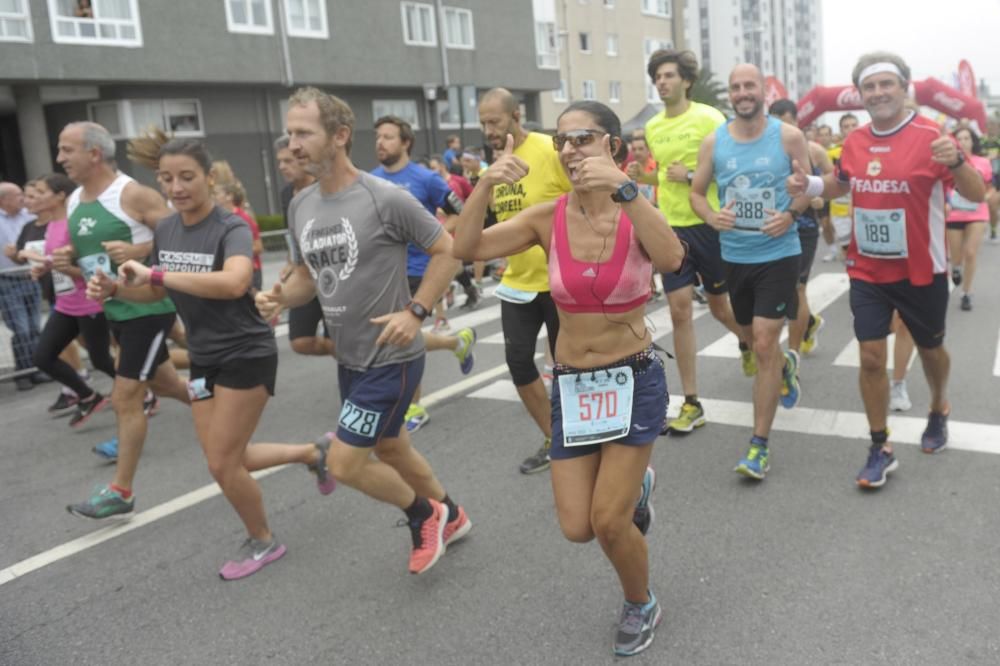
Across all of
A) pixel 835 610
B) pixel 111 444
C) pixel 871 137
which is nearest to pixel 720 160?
pixel 871 137

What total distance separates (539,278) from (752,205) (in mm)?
1293

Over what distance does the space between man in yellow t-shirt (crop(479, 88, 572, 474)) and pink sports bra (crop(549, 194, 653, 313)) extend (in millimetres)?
1552

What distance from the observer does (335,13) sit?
25.8 meters

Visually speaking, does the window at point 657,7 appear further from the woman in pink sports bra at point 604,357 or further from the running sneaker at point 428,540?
the woman in pink sports bra at point 604,357

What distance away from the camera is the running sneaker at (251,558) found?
3828 mm

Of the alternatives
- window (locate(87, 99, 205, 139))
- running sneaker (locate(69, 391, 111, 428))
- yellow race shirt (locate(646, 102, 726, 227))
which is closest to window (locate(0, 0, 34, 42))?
window (locate(87, 99, 205, 139))

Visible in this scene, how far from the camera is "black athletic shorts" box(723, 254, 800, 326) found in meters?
4.75

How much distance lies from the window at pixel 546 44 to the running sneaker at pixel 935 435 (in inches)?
1260

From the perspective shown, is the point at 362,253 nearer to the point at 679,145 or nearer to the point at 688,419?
the point at 688,419

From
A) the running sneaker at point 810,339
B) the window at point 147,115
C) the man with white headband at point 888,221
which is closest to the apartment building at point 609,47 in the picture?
the window at point 147,115

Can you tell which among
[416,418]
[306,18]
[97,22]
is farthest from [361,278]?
[306,18]

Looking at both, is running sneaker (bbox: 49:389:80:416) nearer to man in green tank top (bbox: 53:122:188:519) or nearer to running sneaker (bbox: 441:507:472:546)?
man in green tank top (bbox: 53:122:188:519)

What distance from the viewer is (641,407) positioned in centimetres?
298

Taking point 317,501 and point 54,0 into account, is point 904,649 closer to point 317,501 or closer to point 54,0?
point 317,501
